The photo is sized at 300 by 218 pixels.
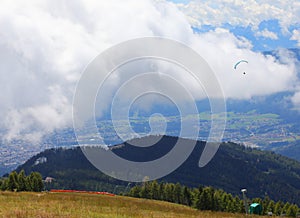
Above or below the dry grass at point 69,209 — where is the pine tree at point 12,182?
above

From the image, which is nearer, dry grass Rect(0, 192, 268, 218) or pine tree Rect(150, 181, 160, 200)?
dry grass Rect(0, 192, 268, 218)

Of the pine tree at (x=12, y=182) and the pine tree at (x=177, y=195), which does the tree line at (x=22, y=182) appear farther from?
the pine tree at (x=177, y=195)

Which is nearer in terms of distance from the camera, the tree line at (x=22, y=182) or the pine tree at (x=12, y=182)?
the pine tree at (x=12, y=182)

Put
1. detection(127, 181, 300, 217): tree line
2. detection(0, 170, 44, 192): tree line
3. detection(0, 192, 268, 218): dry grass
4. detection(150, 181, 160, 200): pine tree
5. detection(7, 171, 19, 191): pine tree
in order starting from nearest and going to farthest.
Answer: detection(0, 192, 268, 218): dry grass
detection(7, 171, 19, 191): pine tree
detection(0, 170, 44, 192): tree line
detection(127, 181, 300, 217): tree line
detection(150, 181, 160, 200): pine tree

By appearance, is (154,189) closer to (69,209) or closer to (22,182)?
(22,182)

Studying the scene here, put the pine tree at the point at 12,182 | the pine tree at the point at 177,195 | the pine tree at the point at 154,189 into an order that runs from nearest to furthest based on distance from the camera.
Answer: the pine tree at the point at 12,182
the pine tree at the point at 154,189
the pine tree at the point at 177,195

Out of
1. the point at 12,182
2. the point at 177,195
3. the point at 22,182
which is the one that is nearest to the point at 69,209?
the point at 12,182

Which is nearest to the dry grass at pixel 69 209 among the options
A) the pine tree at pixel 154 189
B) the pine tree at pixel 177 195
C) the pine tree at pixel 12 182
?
the pine tree at pixel 12 182

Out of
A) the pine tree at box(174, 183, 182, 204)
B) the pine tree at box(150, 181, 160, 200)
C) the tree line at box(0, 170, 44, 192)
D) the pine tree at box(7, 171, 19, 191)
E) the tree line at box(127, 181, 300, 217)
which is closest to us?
the pine tree at box(7, 171, 19, 191)

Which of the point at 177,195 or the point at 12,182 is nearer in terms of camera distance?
the point at 12,182

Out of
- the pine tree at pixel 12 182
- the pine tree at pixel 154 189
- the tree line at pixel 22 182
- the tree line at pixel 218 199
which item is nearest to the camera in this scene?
the pine tree at pixel 12 182

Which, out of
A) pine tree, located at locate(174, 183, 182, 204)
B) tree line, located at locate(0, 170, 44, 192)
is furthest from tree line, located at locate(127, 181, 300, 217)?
tree line, located at locate(0, 170, 44, 192)

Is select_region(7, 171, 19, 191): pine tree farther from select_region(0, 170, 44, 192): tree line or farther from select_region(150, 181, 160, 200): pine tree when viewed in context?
select_region(150, 181, 160, 200): pine tree

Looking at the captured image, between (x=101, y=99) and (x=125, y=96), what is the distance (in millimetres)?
5279
